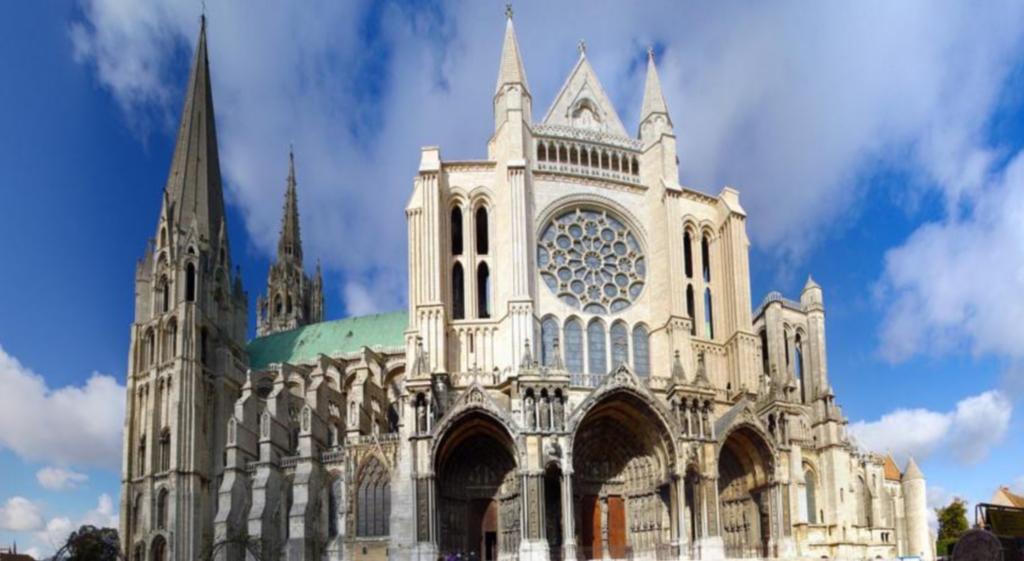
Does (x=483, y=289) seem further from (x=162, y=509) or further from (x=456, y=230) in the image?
(x=162, y=509)

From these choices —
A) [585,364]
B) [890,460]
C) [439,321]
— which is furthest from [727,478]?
[890,460]

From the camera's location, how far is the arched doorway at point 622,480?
37344mm

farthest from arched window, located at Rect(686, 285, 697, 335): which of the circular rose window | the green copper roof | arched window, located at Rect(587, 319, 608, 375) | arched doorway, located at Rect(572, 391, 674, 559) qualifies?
the green copper roof

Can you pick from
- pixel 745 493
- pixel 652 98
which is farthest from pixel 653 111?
pixel 745 493

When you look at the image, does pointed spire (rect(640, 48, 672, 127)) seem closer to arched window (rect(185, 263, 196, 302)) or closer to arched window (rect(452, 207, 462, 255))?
arched window (rect(452, 207, 462, 255))

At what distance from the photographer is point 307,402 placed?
4697 cm

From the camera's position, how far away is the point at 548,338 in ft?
132

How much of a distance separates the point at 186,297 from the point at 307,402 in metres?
12.8

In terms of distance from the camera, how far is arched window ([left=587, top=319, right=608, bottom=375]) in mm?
40438

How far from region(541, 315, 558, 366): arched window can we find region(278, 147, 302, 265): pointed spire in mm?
41030

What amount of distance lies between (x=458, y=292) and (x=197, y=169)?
26.0 meters

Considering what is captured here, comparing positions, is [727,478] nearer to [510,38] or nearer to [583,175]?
[583,175]

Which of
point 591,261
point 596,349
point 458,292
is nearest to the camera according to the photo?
point 596,349

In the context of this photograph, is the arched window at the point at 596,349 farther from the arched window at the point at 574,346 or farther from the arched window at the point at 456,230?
the arched window at the point at 456,230
